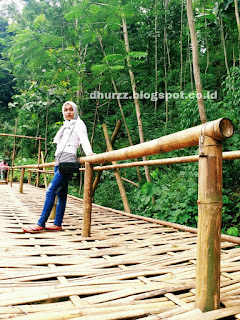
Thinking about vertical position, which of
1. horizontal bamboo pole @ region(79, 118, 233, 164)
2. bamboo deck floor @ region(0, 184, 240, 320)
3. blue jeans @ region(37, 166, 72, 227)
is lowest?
bamboo deck floor @ region(0, 184, 240, 320)

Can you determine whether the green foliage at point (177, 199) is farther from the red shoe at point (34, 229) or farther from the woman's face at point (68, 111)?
the red shoe at point (34, 229)

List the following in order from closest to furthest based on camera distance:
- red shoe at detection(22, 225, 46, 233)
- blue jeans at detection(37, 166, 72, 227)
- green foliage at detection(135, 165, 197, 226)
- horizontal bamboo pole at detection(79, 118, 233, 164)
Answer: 1. horizontal bamboo pole at detection(79, 118, 233, 164)
2. red shoe at detection(22, 225, 46, 233)
3. blue jeans at detection(37, 166, 72, 227)
4. green foliage at detection(135, 165, 197, 226)

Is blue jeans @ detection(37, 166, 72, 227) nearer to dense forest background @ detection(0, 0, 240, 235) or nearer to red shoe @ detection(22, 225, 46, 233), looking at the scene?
red shoe @ detection(22, 225, 46, 233)

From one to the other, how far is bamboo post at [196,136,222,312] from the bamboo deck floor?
6 centimetres

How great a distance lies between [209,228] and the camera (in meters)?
0.85

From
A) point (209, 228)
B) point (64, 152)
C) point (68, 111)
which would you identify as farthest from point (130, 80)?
point (209, 228)

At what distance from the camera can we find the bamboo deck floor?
2.81 ft

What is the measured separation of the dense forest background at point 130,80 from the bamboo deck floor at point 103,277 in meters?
1.86

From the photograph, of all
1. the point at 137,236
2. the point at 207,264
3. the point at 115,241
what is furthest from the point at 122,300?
the point at 137,236

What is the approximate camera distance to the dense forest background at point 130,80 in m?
4.20

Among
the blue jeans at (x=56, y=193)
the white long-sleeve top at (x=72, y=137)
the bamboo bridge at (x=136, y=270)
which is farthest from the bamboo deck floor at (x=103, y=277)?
the white long-sleeve top at (x=72, y=137)

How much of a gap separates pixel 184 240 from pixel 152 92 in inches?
320

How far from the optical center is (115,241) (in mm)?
1872

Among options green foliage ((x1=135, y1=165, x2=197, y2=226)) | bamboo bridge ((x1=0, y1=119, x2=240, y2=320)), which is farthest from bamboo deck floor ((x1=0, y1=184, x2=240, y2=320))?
green foliage ((x1=135, y1=165, x2=197, y2=226))
